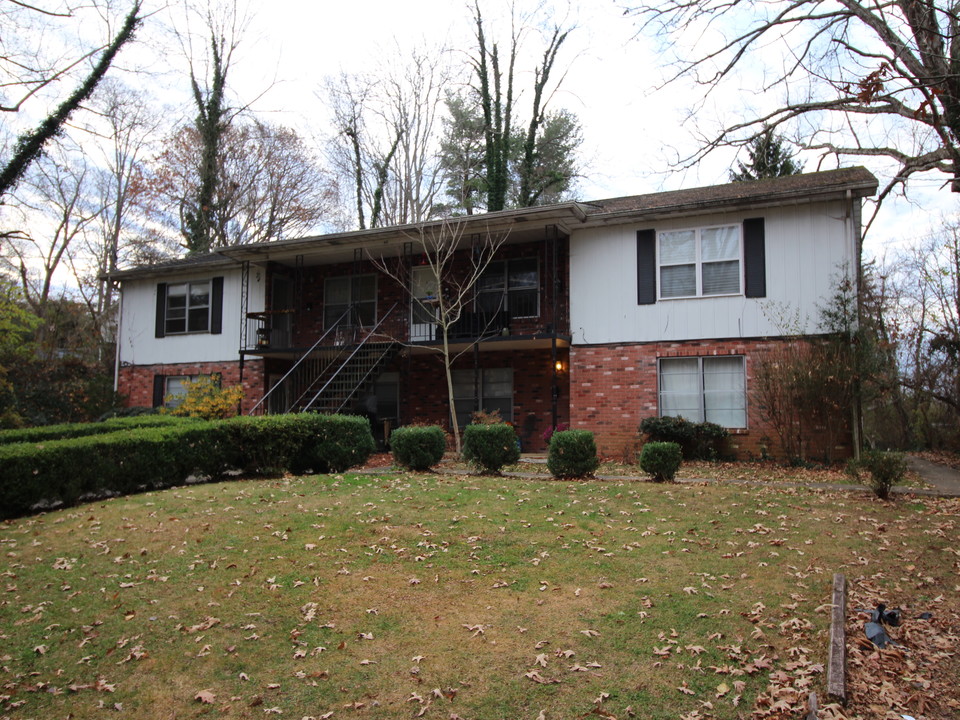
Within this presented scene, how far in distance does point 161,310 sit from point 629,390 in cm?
1425

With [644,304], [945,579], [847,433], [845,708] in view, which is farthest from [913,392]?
[845,708]

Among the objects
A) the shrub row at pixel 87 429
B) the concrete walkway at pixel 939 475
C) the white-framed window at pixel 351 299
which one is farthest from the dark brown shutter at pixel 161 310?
the concrete walkway at pixel 939 475

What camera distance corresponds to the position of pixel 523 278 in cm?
1767

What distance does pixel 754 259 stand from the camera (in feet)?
47.4

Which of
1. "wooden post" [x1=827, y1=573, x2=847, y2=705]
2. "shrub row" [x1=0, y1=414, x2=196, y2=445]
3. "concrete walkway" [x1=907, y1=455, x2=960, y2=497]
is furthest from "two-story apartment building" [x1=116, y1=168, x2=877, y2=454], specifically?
"wooden post" [x1=827, y1=573, x2=847, y2=705]

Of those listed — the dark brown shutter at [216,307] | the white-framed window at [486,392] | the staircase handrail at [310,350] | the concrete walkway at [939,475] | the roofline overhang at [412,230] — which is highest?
the roofline overhang at [412,230]

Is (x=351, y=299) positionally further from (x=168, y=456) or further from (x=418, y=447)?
(x=168, y=456)

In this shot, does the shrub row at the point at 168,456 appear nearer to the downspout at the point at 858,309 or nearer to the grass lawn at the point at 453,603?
the grass lawn at the point at 453,603

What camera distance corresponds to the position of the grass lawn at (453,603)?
4500 mm

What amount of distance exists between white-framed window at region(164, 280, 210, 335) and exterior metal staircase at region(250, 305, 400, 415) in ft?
11.0

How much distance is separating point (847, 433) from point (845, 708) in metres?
10.3

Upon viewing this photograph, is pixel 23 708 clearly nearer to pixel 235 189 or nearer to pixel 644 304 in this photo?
pixel 644 304

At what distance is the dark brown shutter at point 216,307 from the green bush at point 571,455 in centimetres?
1287

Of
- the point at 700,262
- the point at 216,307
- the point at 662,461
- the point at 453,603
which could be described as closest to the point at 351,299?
the point at 216,307
